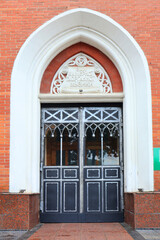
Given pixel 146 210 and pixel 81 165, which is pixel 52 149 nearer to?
pixel 81 165

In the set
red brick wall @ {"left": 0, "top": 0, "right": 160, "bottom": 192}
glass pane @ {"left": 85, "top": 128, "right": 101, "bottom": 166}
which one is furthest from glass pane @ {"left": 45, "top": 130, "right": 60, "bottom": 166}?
red brick wall @ {"left": 0, "top": 0, "right": 160, "bottom": 192}

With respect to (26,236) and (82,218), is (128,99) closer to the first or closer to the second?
(82,218)

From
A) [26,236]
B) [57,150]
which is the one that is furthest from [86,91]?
[26,236]

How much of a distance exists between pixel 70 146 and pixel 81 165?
0.49 m

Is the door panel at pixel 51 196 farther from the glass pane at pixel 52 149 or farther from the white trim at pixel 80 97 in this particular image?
the white trim at pixel 80 97

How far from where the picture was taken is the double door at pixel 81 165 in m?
7.21

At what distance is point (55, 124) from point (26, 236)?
2.56 meters

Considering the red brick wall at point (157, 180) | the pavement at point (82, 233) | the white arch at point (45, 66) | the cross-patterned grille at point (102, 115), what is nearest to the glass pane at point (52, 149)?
the white arch at point (45, 66)

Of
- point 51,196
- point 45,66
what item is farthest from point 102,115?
point 51,196

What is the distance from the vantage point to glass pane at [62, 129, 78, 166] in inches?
292

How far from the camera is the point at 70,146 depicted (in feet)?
24.5

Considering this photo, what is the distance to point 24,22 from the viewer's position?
→ 6973 mm

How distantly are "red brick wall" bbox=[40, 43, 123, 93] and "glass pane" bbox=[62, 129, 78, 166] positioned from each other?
1.09m

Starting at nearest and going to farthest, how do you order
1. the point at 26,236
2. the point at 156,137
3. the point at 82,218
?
1. the point at 26,236
2. the point at 156,137
3. the point at 82,218
